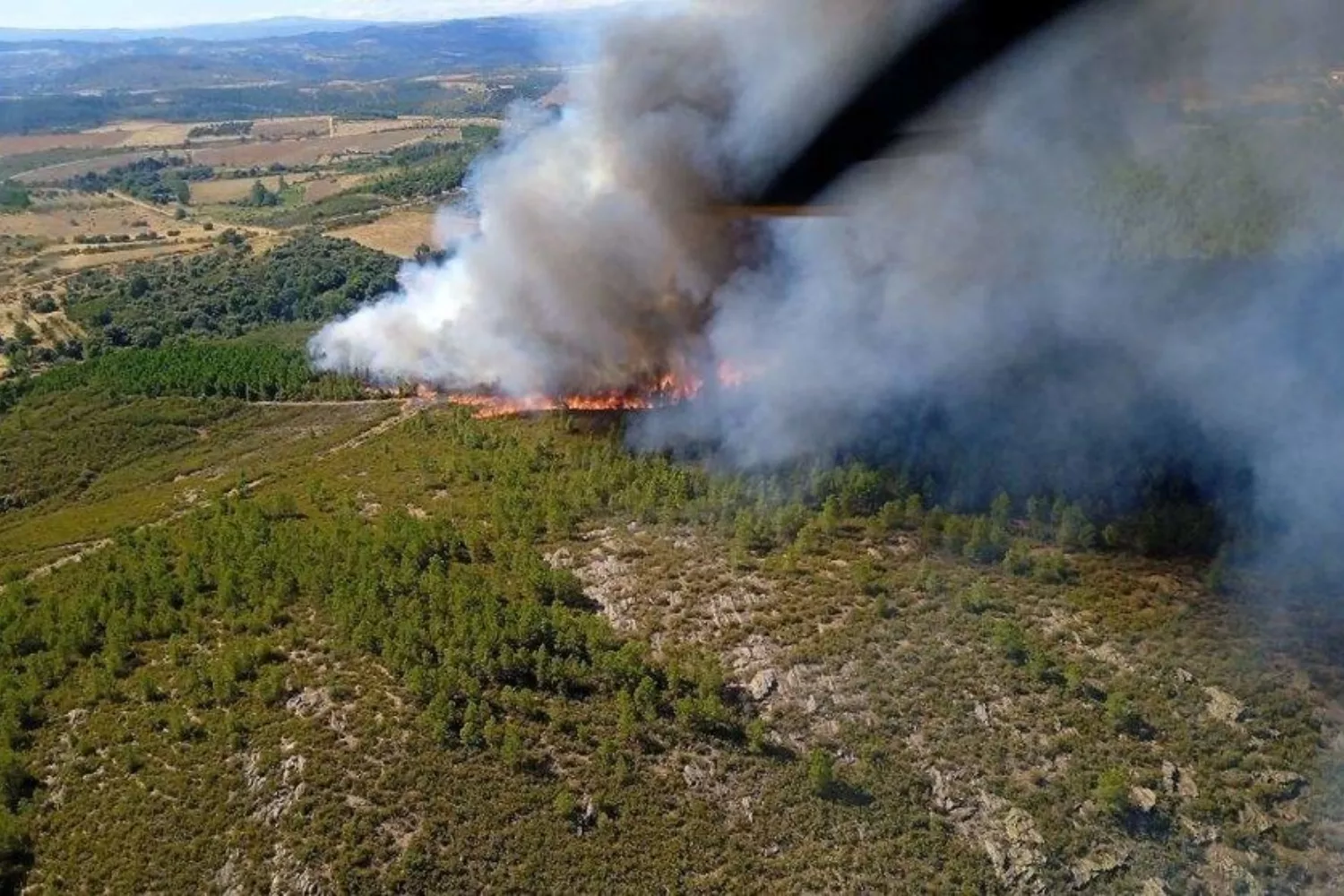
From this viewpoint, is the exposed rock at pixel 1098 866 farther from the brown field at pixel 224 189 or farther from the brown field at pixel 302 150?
the brown field at pixel 302 150

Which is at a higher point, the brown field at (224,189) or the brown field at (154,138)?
the brown field at (154,138)

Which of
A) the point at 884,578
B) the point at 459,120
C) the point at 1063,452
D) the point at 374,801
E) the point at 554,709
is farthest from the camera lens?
the point at 459,120

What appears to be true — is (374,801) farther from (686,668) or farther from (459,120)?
(459,120)

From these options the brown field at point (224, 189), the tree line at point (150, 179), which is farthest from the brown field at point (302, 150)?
the brown field at point (224, 189)

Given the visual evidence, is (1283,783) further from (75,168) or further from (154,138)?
(154,138)

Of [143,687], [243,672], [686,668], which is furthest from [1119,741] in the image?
[143,687]

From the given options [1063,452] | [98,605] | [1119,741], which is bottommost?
[98,605]
